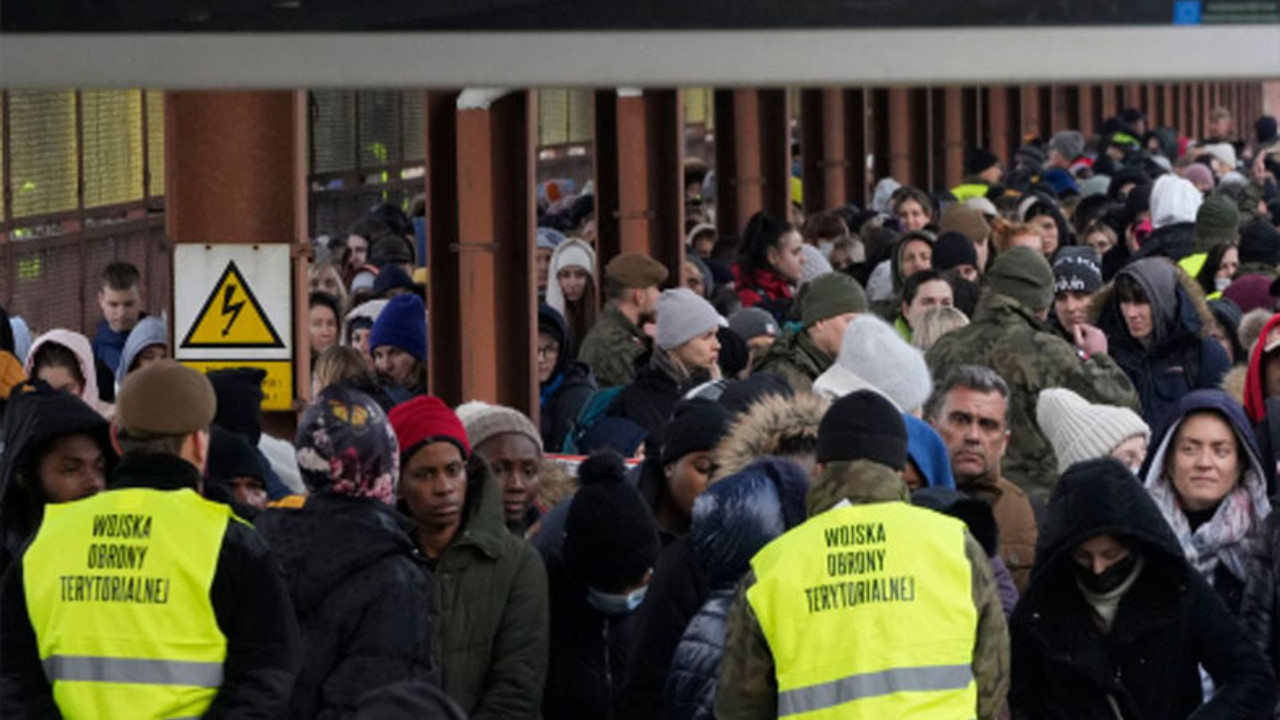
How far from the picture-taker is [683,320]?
32.1 feet

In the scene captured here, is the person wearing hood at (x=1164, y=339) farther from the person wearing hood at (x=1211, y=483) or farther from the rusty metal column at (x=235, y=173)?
the person wearing hood at (x=1211, y=483)

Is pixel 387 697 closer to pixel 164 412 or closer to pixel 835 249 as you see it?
pixel 164 412

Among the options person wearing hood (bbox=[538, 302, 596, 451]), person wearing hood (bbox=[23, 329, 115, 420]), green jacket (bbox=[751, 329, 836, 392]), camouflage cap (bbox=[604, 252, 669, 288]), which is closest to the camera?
green jacket (bbox=[751, 329, 836, 392])

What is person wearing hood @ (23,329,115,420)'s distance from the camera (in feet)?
31.1

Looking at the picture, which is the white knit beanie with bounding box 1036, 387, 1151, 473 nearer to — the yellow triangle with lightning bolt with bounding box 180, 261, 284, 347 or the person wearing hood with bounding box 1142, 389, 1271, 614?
the person wearing hood with bounding box 1142, 389, 1271, 614

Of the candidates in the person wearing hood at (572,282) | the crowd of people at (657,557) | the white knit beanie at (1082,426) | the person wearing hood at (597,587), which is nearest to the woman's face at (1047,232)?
the person wearing hood at (572,282)

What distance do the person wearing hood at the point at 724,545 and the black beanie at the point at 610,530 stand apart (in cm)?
62

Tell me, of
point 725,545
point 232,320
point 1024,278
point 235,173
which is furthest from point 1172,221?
point 725,545

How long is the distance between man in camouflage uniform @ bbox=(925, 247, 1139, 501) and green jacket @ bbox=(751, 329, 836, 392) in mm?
388

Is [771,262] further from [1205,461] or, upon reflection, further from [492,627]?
[492,627]

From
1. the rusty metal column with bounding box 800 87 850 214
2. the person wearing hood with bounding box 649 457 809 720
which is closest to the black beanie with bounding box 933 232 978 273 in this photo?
the person wearing hood with bounding box 649 457 809 720

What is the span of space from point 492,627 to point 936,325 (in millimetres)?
4077

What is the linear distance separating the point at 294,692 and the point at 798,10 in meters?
1.91

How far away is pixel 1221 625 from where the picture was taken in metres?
5.66
